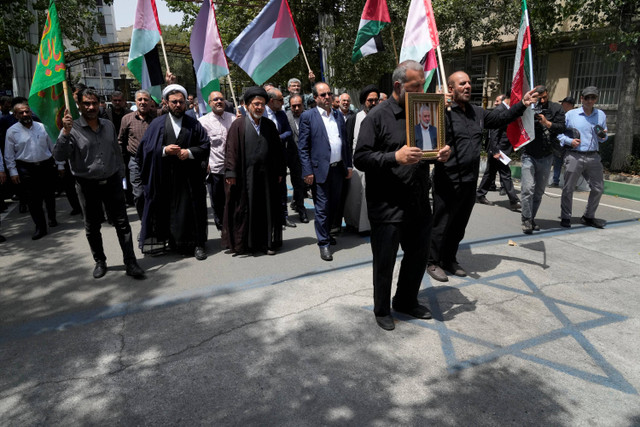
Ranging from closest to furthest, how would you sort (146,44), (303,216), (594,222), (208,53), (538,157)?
(146,44) < (208,53) < (538,157) < (594,222) < (303,216)

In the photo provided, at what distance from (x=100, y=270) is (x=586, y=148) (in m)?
6.62

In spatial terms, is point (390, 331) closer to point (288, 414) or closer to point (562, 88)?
point (288, 414)

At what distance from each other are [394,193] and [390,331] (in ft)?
3.68

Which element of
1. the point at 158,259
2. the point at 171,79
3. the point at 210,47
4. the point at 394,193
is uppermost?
the point at 210,47

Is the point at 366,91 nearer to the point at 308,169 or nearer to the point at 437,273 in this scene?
the point at 308,169

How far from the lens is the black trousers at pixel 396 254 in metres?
3.51

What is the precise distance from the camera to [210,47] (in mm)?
6203

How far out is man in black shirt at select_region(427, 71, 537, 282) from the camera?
450 centimetres

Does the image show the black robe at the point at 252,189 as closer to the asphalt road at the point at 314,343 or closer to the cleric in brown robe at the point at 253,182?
the cleric in brown robe at the point at 253,182

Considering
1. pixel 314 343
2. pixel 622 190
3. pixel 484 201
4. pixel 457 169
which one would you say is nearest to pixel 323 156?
pixel 457 169

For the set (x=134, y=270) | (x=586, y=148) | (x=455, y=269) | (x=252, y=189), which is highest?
(x=586, y=148)

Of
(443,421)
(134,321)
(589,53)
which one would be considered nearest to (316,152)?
(134,321)

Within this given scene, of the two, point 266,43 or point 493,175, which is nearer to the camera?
point 266,43

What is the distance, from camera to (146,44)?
20.0ft
